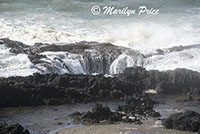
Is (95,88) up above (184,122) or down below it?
above

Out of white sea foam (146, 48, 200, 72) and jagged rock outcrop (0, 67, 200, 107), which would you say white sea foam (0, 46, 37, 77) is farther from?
white sea foam (146, 48, 200, 72)

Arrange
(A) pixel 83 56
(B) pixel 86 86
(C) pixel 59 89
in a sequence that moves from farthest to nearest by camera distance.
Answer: (A) pixel 83 56 < (B) pixel 86 86 < (C) pixel 59 89

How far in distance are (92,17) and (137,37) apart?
677cm

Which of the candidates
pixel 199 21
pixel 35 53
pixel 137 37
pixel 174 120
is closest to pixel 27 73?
pixel 35 53

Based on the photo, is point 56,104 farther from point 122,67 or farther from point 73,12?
point 73,12

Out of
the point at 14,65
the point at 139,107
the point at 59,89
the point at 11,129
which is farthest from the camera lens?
the point at 14,65

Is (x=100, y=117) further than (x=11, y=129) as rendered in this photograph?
Yes

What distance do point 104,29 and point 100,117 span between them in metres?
17.3

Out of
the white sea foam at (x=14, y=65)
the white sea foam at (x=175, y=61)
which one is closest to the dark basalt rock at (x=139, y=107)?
the white sea foam at (x=14, y=65)

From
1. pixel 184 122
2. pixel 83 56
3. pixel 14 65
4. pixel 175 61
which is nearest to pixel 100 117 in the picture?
pixel 184 122

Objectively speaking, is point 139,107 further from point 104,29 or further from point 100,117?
point 104,29

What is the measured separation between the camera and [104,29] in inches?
1190

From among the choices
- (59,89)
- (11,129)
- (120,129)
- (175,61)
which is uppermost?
(175,61)

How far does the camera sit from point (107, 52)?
21375 mm
